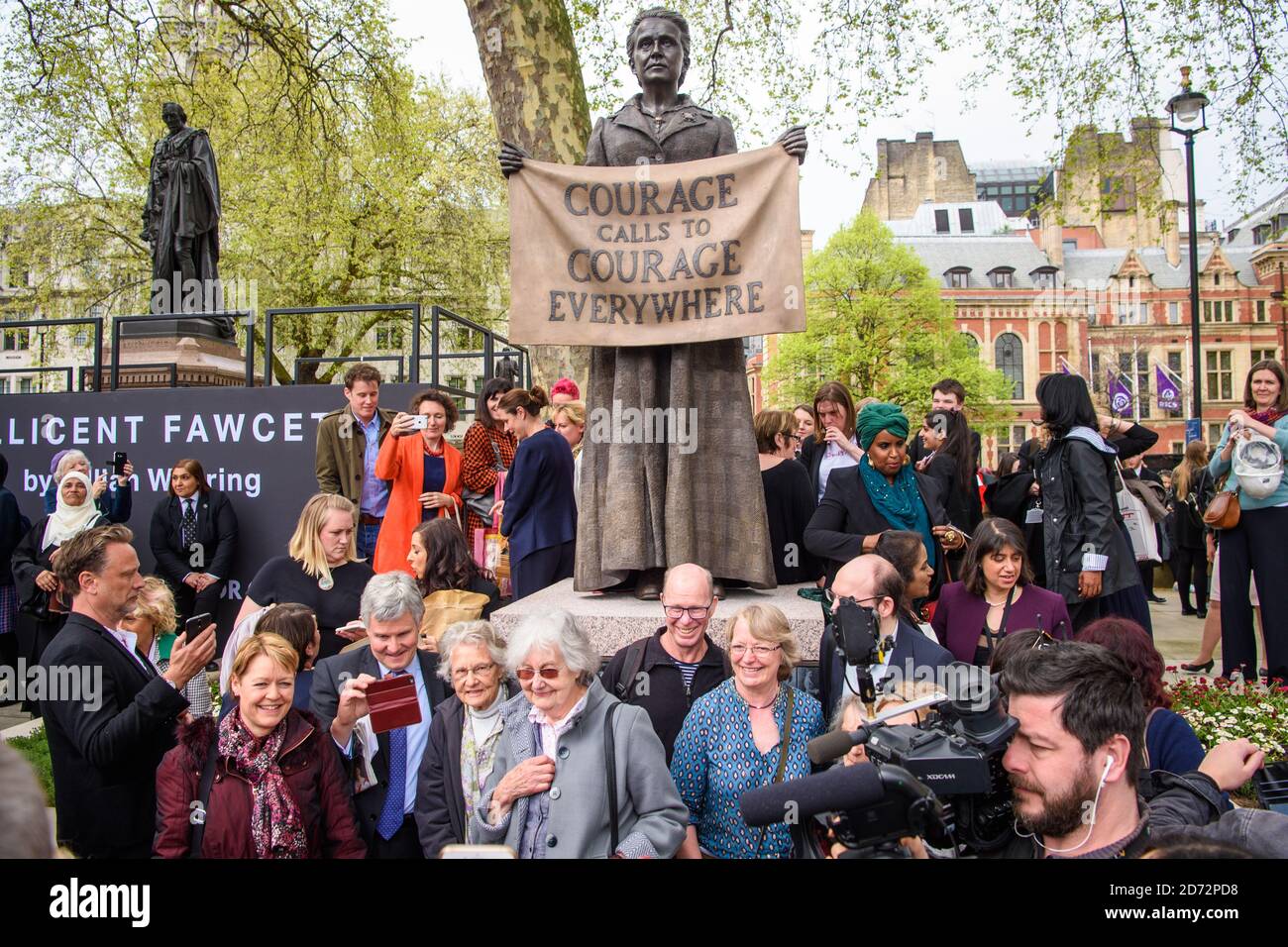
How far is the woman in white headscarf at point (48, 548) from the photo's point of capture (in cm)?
738

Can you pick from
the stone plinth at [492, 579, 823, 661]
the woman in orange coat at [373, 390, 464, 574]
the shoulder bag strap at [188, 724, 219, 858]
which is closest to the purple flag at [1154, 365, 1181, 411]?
the woman in orange coat at [373, 390, 464, 574]

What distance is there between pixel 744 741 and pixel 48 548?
634 centimetres

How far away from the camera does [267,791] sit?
Result: 345 centimetres

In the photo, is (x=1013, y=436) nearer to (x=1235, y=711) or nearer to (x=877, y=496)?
(x=1235, y=711)

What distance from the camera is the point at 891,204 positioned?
80.9m

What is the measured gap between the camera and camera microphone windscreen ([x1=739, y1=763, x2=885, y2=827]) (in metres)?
2.16

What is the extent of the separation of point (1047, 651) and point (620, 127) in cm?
353

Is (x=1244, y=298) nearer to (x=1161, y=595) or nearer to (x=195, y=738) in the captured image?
(x=1161, y=595)

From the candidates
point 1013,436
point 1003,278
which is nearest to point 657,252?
point 1013,436

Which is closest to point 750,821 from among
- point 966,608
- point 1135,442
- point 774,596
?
point 774,596

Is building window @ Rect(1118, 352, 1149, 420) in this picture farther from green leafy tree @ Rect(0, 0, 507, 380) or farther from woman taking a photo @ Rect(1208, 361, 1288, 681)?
woman taking a photo @ Rect(1208, 361, 1288, 681)

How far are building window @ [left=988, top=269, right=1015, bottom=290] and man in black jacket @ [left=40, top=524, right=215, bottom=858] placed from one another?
70.2m

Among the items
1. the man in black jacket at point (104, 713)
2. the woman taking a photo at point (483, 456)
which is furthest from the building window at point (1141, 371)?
the man in black jacket at point (104, 713)

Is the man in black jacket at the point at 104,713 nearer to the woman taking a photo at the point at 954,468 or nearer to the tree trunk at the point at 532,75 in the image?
the woman taking a photo at the point at 954,468
